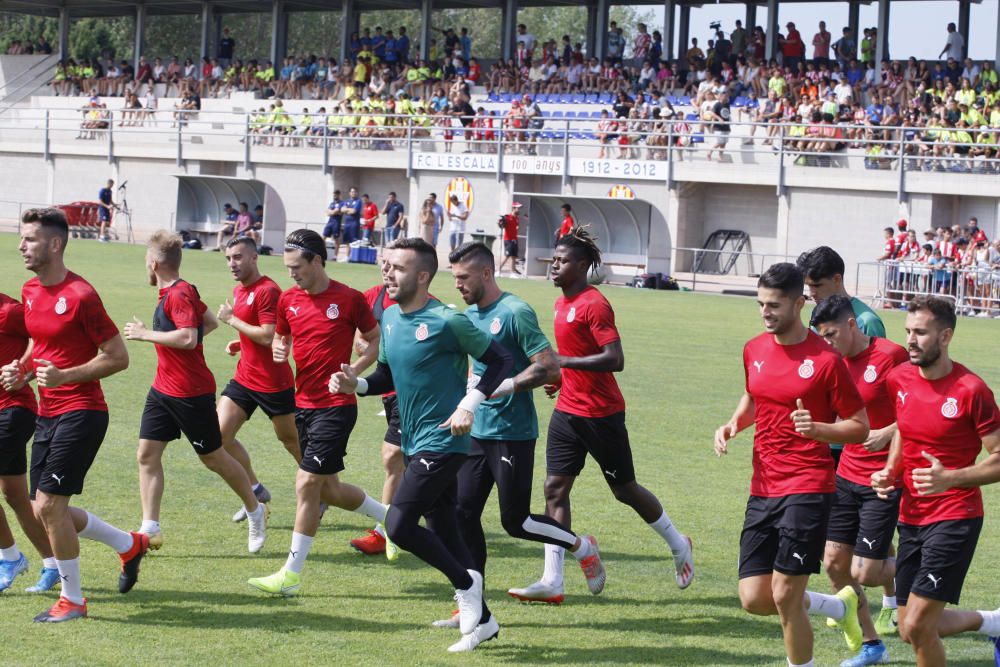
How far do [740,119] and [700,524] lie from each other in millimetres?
29042

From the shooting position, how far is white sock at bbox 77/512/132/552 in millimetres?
7602

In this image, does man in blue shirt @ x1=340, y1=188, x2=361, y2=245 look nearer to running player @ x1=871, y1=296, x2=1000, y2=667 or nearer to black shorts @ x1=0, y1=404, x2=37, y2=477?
black shorts @ x1=0, y1=404, x2=37, y2=477

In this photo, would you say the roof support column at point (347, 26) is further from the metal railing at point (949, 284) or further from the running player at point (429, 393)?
the running player at point (429, 393)

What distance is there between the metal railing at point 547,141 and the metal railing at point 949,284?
3918 millimetres

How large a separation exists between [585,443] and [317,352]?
1702 millimetres

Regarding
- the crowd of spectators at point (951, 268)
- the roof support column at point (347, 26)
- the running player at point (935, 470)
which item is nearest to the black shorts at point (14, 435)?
the running player at point (935, 470)

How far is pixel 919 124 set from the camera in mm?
33312

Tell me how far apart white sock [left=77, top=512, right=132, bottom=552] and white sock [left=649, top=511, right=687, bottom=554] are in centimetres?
309

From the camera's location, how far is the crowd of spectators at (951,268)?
27812 millimetres

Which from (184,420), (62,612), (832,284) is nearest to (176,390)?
(184,420)

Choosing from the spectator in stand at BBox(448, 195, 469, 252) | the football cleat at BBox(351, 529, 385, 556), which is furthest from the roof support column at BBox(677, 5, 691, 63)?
the football cleat at BBox(351, 529, 385, 556)

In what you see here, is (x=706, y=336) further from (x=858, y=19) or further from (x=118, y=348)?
(x=858, y=19)

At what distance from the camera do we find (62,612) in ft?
23.4

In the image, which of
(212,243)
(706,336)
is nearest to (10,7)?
(212,243)
